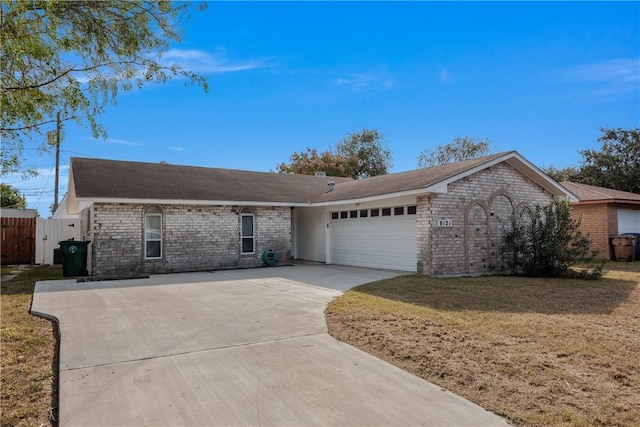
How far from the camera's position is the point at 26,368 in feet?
15.3

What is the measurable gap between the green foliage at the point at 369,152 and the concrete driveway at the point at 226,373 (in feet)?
112

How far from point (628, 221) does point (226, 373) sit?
866 inches

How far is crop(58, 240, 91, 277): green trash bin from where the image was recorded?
44.7ft

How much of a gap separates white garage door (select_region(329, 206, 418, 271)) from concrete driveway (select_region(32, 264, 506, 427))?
6073 millimetres

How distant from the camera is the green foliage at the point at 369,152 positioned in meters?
41.5

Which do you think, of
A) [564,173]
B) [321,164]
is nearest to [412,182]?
[321,164]

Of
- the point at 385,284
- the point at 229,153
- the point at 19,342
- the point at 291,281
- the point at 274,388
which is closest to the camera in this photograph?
the point at 274,388

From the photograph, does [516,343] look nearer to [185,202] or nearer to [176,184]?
[185,202]

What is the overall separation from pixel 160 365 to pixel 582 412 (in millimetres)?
4258

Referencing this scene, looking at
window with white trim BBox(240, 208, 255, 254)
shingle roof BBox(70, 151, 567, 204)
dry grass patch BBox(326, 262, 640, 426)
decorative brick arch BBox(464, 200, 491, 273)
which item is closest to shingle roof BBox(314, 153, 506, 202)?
shingle roof BBox(70, 151, 567, 204)

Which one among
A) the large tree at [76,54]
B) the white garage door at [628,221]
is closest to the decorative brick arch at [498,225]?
the white garage door at [628,221]

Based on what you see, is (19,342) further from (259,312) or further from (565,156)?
(565,156)

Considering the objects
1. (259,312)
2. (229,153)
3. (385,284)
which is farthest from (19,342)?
(229,153)

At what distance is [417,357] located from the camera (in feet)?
16.1
